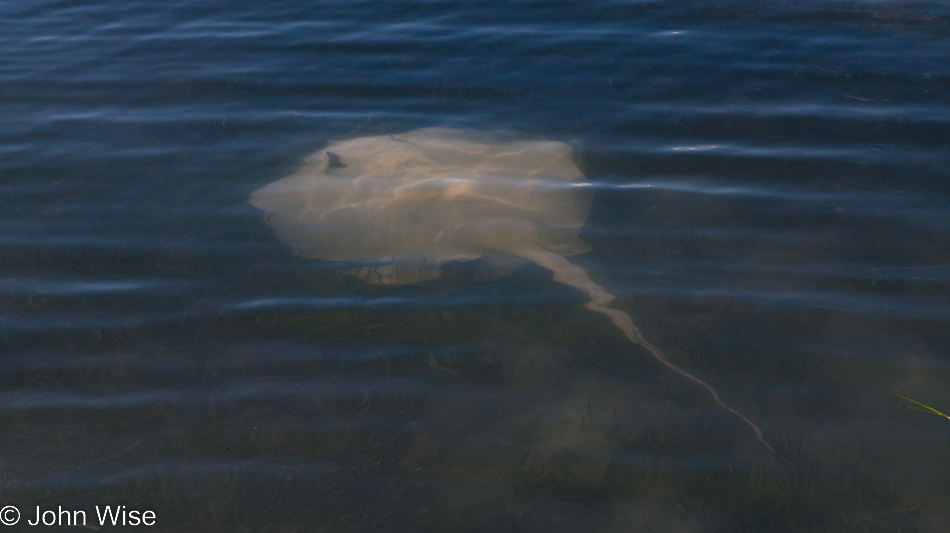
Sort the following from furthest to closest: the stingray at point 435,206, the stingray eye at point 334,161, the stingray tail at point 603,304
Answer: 1. the stingray eye at point 334,161
2. the stingray at point 435,206
3. the stingray tail at point 603,304

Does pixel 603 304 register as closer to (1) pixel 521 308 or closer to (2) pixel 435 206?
(1) pixel 521 308

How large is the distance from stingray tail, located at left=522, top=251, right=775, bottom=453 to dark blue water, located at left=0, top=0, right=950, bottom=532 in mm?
39

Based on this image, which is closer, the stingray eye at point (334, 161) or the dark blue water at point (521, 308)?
the dark blue water at point (521, 308)

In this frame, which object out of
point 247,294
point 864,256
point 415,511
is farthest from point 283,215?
point 864,256

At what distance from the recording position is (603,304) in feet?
11.1

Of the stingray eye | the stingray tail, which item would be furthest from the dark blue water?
the stingray eye

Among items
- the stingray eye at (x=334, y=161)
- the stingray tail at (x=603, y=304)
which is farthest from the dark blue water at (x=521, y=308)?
the stingray eye at (x=334, y=161)

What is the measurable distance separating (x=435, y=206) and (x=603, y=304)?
122 cm

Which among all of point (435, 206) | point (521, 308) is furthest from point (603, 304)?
point (435, 206)

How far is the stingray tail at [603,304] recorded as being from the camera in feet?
9.43

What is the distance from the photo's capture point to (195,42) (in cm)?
630

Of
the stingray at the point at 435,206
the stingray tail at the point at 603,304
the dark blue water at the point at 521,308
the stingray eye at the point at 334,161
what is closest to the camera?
the dark blue water at the point at 521,308

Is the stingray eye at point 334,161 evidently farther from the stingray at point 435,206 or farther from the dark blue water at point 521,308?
the dark blue water at point 521,308

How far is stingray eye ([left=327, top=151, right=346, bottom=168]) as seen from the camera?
14.6 ft
